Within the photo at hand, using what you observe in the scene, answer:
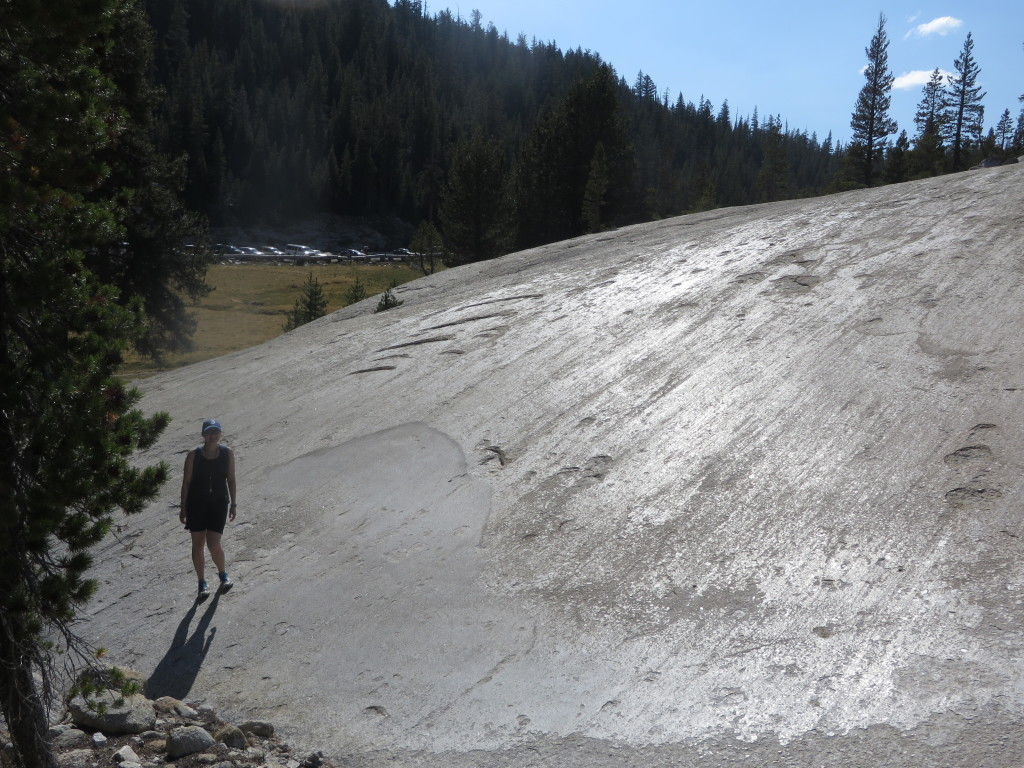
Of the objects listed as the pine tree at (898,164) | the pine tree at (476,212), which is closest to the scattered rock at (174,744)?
the pine tree at (476,212)

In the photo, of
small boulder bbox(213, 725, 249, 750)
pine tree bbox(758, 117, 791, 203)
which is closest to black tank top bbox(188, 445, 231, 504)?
small boulder bbox(213, 725, 249, 750)

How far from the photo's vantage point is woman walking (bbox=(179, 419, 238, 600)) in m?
7.30

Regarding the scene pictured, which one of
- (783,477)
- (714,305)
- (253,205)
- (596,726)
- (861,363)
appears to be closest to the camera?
(596,726)

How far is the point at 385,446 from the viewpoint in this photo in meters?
9.26

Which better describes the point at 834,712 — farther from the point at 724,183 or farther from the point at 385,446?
the point at 724,183

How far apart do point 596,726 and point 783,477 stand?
3.02 m

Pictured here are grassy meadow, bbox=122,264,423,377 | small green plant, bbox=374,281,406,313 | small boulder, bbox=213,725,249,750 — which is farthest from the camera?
grassy meadow, bbox=122,264,423,377

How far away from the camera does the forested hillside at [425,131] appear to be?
4331cm

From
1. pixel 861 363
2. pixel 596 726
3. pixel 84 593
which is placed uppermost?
pixel 861 363

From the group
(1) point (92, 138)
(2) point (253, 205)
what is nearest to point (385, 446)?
(1) point (92, 138)

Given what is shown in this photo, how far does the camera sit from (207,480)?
24.3 feet

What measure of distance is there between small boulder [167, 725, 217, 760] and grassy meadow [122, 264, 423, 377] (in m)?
19.3

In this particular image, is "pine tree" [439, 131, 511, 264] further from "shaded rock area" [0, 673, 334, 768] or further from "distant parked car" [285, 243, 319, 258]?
"distant parked car" [285, 243, 319, 258]

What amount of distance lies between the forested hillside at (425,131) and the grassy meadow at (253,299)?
36.4 feet
